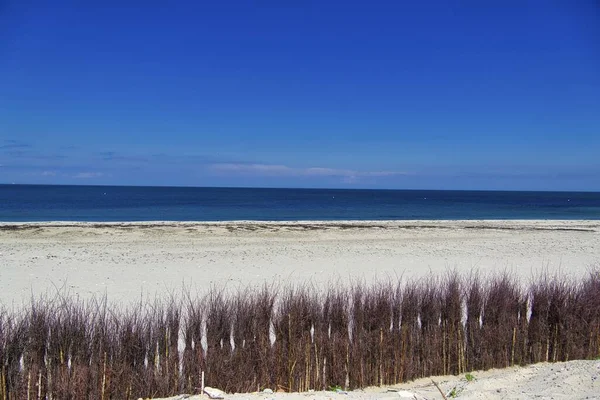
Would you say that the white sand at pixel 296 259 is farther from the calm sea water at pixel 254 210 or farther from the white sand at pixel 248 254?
the calm sea water at pixel 254 210

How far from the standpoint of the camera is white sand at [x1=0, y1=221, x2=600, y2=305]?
41.6 feet

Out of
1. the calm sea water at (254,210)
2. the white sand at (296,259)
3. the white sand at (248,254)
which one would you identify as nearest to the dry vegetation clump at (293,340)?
the white sand at (296,259)

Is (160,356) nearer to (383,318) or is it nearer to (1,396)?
(1,396)

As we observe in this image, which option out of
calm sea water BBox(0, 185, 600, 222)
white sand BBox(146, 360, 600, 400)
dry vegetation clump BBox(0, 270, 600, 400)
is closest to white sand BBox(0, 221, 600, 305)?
dry vegetation clump BBox(0, 270, 600, 400)

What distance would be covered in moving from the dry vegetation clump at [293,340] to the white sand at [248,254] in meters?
4.20

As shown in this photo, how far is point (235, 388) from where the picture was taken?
17.6ft

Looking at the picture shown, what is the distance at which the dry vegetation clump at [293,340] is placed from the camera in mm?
5016

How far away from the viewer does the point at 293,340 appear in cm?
567

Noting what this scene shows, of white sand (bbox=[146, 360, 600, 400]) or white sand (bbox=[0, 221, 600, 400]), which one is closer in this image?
white sand (bbox=[146, 360, 600, 400])

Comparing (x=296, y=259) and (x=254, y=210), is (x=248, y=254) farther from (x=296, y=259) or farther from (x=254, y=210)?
(x=254, y=210)

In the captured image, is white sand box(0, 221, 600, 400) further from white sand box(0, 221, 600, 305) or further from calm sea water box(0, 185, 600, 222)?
calm sea water box(0, 185, 600, 222)

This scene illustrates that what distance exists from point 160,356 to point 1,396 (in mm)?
1529

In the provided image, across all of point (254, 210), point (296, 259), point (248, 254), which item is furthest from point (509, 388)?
point (254, 210)

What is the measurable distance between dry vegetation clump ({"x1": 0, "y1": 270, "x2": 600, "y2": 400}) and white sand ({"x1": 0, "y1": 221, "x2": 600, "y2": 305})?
4.20 metres
